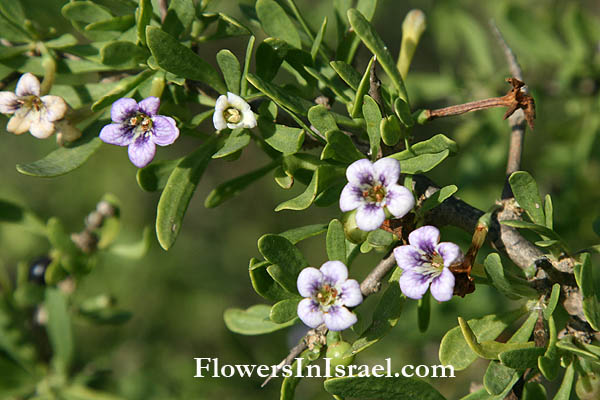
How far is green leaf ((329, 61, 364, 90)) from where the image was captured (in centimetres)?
203

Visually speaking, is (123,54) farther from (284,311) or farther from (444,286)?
(444,286)

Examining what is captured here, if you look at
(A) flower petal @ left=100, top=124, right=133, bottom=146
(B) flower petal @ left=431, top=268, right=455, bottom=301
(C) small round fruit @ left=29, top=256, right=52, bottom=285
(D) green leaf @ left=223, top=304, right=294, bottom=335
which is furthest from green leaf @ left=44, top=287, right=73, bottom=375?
(B) flower petal @ left=431, top=268, right=455, bottom=301

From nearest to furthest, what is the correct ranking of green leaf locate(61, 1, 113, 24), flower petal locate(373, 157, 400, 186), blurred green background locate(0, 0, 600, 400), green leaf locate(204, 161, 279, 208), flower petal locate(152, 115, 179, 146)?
flower petal locate(373, 157, 400, 186), flower petal locate(152, 115, 179, 146), green leaf locate(61, 1, 113, 24), green leaf locate(204, 161, 279, 208), blurred green background locate(0, 0, 600, 400)

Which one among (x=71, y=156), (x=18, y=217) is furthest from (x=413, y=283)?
(x=18, y=217)

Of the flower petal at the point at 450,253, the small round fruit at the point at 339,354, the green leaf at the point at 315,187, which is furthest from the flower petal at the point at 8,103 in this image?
the flower petal at the point at 450,253

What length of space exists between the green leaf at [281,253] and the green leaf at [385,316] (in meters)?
0.31

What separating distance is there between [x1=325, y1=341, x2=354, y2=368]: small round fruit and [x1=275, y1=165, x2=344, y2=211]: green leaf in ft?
1.79

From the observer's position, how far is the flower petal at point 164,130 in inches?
81.6

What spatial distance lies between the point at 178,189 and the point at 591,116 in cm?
294

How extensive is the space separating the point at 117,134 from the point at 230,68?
1.58 ft

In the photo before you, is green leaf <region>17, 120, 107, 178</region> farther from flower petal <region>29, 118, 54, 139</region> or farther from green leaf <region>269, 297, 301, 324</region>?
green leaf <region>269, 297, 301, 324</region>

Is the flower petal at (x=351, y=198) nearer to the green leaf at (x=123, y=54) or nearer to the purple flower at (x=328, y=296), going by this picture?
the purple flower at (x=328, y=296)

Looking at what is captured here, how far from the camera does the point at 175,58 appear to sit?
6.82 ft

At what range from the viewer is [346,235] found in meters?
2.15
